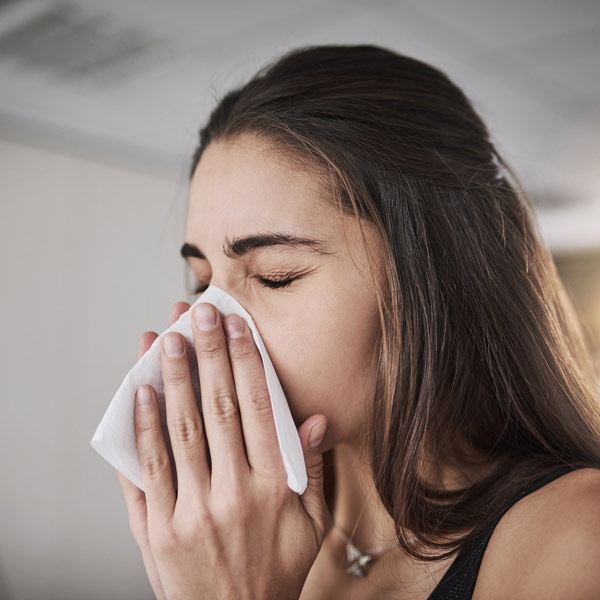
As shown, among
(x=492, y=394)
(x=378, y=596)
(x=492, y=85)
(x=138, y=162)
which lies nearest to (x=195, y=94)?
(x=138, y=162)

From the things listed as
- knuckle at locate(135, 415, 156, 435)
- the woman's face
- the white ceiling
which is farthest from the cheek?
the white ceiling

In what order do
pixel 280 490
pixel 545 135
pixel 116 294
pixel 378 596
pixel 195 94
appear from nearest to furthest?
pixel 280 490, pixel 378 596, pixel 195 94, pixel 116 294, pixel 545 135

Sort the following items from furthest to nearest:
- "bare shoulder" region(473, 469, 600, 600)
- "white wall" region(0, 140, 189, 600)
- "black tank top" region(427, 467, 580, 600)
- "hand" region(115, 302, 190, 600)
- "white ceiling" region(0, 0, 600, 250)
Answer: "white wall" region(0, 140, 189, 600) < "white ceiling" region(0, 0, 600, 250) < "hand" region(115, 302, 190, 600) < "black tank top" region(427, 467, 580, 600) < "bare shoulder" region(473, 469, 600, 600)

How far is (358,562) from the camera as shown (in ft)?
3.31

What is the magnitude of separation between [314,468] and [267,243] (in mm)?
356

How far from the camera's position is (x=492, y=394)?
942 millimetres

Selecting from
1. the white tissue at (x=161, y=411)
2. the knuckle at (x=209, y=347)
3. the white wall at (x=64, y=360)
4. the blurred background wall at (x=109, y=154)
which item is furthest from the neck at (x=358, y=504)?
the white wall at (x=64, y=360)

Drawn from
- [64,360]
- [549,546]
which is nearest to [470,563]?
[549,546]

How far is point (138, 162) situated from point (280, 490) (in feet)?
7.47

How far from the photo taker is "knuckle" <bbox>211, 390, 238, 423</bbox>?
32.8 inches

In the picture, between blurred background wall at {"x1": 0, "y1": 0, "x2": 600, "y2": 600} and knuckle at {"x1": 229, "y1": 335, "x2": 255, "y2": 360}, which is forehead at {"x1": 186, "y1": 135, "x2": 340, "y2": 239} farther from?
blurred background wall at {"x1": 0, "y1": 0, "x2": 600, "y2": 600}

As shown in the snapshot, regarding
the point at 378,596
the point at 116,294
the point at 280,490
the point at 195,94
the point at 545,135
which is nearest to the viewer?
the point at 280,490

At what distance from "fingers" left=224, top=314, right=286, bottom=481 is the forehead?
6.0 inches

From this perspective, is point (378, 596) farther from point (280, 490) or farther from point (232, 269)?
point (232, 269)
